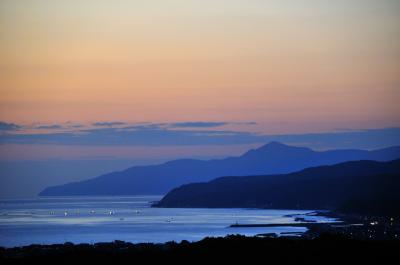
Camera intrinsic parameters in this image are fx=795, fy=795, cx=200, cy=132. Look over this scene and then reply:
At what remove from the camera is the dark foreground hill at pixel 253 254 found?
42.7 m

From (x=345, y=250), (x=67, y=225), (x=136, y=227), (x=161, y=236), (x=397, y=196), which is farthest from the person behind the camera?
(x=397, y=196)

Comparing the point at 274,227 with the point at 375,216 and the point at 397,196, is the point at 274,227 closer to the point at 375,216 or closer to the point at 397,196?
the point at 375,216

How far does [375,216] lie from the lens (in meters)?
127

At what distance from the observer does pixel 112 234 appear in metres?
105

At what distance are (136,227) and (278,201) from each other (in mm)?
75102

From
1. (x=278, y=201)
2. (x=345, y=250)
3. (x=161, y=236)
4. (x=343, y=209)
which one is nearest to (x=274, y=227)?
(x=161, y=236)

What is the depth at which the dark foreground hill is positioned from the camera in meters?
42.7

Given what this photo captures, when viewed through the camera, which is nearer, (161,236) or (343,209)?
(161,236)

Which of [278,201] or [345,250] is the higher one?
[278,201]

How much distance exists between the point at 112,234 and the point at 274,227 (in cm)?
2271

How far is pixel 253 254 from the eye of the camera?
4500cm

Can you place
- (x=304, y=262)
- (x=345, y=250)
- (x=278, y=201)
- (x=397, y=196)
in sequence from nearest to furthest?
1. (x=304, y=262)
2. (x=345, y=250)
3. (x=397, y=196)
4. (x=278, y=201)

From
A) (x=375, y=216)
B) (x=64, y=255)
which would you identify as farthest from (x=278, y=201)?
(x=64, y=255)

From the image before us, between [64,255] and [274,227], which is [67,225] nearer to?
[274,227]
